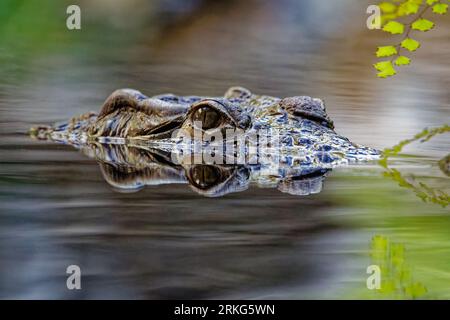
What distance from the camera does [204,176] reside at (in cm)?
359

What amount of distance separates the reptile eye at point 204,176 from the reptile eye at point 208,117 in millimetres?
547

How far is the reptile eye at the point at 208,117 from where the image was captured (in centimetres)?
441

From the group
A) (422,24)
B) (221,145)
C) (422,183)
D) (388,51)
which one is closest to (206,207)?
(388,51)

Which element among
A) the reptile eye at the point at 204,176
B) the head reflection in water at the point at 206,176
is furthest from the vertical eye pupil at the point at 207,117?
the reptile eye at the point at 204,176

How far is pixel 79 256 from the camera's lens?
2197 mm

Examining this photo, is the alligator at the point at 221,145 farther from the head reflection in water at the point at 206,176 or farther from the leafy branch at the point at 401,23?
the leafy branch at the point at 401,23

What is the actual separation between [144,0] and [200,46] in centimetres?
109

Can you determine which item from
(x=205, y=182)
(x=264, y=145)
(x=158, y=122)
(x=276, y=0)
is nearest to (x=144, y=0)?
(x=276, y=0)

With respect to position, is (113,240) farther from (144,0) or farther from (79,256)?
(144,0)

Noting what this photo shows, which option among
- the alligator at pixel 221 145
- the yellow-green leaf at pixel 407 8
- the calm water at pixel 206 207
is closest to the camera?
the calm water at pixel 206 207

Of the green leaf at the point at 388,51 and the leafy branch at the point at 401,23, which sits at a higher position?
the leafy branch at the point at 401,23

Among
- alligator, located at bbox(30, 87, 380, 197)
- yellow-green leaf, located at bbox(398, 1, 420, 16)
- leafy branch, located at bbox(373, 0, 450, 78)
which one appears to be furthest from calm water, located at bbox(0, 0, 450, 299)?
yellow-green leaf, located at bbox(398, 1, 420, 16)

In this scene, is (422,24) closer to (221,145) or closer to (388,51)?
(388,51)

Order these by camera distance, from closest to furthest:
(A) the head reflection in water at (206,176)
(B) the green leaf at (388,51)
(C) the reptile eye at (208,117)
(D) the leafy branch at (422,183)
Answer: (B) the green leaf at (388,51)
(D) the leafy branch at (422,183)
(A) the head reflection in water at (206,176)
(C) the reptile eye at (208,117)
